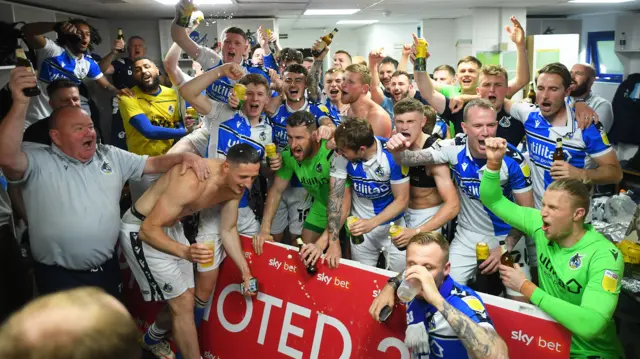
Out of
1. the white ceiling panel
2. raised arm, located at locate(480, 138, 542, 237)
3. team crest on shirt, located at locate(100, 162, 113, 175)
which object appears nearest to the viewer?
raised arm, located at locate(480, 138, 542, 237)

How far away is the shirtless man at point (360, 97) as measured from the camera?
5.33 metres

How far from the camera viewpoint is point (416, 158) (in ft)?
12.8

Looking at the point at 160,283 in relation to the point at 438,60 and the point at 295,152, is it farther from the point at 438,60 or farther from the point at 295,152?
the point at 438,60

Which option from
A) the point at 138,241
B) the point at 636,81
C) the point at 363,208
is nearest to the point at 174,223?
the point at 138,241

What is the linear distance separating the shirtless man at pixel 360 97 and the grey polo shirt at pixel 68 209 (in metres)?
2.71

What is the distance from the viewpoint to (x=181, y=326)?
12.3ft

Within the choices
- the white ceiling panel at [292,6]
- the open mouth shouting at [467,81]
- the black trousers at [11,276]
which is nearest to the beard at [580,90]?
the open mouth shouting at [467,81]

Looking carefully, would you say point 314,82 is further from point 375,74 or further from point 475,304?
point 475,304

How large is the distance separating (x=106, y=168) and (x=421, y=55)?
282 centimetres

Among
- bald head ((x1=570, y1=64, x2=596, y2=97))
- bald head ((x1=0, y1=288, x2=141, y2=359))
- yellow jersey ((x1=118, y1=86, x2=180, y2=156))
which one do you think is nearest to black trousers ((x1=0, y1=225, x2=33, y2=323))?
yellow jersey ((x1=118, y1=86, x2=180, y2=156))

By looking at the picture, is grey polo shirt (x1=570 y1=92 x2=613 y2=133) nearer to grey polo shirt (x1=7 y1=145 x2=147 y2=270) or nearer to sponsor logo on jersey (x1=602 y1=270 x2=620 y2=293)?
sponsor logo on jersey (x1=602 y1=270 x2=620 y2=293)

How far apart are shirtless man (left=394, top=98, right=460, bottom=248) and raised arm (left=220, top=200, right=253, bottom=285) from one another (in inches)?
46.7

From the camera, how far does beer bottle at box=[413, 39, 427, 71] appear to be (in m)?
4.57

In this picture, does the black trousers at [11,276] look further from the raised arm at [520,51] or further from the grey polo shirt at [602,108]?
the grey polo shirt at [602,108]
